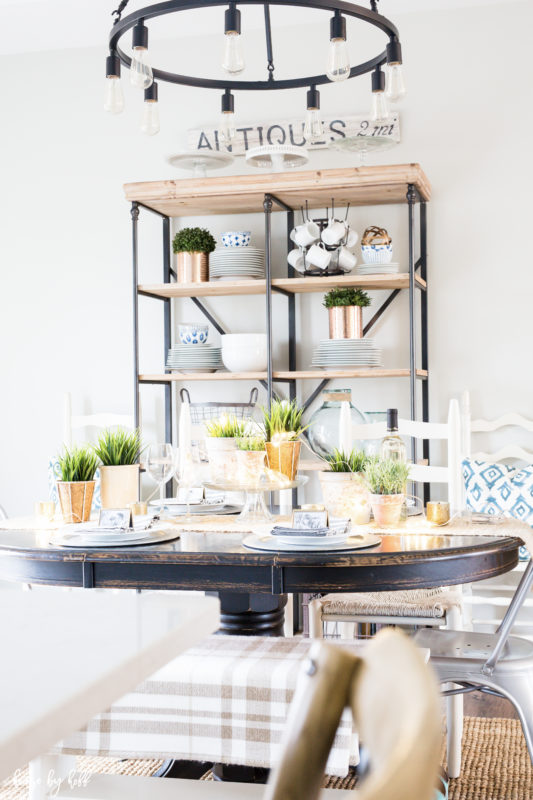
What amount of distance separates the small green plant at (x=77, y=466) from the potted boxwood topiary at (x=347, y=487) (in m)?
0.56

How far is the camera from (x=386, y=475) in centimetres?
206

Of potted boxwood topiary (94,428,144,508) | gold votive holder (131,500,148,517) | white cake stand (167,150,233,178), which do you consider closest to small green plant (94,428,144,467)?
potted boxwood topiary (94,428,144,508)

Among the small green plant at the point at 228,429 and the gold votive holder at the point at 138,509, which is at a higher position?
the small green plant at the point at 228,429

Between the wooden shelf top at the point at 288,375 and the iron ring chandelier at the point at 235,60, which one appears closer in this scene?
the iron ring chandelier at the point at 235,60

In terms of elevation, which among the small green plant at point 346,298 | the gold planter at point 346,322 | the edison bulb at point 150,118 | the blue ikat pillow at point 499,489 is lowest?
the blue ikat pillow at point 499,489

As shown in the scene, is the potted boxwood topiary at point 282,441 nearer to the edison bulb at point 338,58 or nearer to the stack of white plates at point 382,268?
the edison bulb at point 338,58

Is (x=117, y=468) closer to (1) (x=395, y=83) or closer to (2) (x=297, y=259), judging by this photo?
(1) (x=395, y=83)

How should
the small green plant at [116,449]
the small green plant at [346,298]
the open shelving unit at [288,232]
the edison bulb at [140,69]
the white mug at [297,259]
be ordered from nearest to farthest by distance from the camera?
the edison bulb at [140,69] → the small green plant at [116,449] → the open shelving unit at [288,232] → the small green plant at [346,298] → the white mug at [297,259]

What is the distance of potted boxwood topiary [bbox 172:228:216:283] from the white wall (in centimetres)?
27

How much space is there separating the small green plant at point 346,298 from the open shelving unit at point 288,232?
38 mm

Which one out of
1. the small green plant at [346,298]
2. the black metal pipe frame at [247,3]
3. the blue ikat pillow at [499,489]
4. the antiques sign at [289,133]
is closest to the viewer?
the black metal pipe frame at [247,3]

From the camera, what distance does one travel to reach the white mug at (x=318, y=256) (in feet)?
11.4

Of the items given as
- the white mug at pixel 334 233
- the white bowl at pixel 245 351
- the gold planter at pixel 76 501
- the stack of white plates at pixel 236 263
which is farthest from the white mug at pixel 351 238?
the gold planter at pixel 76 501

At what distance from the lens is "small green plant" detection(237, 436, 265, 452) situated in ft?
6.97
